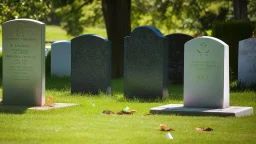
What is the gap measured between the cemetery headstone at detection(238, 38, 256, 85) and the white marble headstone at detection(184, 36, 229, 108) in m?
5.35

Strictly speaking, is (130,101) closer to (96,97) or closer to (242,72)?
(96,97)

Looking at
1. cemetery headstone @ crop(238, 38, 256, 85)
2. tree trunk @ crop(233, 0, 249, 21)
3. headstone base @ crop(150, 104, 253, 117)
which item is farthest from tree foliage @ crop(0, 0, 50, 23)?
headstone base @ crop(150, 104, 253, 117)

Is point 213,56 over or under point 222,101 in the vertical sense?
over

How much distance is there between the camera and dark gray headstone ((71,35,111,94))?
17.3m

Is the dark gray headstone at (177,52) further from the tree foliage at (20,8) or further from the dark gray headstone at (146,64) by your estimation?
the tree foliage at (20,8)

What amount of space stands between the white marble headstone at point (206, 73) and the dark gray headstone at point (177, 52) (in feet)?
19.9

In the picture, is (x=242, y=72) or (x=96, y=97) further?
(x=242, y=72)

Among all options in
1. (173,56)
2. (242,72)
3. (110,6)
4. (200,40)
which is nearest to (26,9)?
(110,6)

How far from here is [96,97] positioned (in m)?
16.5

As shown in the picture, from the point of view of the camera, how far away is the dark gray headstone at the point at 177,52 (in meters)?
19.9

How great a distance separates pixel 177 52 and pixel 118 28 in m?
4.17

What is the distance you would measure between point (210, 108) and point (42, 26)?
11.3 ft

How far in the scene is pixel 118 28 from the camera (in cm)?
2362

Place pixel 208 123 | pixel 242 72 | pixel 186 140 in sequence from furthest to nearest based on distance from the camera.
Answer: pixel 242 72 < pixel 208 123 < pixel 186 140
